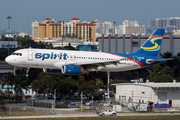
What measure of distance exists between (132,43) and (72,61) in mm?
123150

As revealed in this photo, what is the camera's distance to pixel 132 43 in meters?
184

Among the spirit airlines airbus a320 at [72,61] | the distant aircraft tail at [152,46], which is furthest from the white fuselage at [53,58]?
the distant aircraft tail at [152,46]

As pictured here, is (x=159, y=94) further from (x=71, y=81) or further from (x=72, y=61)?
(x=71, y=81)

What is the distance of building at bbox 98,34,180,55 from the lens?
6663 inches

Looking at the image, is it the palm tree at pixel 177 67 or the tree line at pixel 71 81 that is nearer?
the tree line at pixel 71 81

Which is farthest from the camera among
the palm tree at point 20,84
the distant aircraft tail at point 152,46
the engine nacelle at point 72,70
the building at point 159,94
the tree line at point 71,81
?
the palm tree at point 20,84

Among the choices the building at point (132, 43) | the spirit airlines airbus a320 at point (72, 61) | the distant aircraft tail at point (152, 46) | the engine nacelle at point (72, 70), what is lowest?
the engine nacelle at point (72, 70)

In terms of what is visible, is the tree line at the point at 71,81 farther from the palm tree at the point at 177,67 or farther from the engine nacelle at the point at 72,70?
the engine nacelle at the point at 72,70

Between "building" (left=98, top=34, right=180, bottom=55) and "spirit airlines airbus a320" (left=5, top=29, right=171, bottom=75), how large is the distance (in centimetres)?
10249

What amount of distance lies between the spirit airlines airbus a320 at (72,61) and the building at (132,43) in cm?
10249

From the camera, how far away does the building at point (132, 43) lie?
169250 millimetres

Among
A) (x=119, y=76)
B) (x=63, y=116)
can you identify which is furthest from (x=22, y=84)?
(x=63, y=116)

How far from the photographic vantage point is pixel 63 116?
2736 inches

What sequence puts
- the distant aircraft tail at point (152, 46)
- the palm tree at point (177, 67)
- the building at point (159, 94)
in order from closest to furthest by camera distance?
the distant aircraft tail at point (152, 46) < the building at point (159, 94) < the palm tree at point (177, 67)
